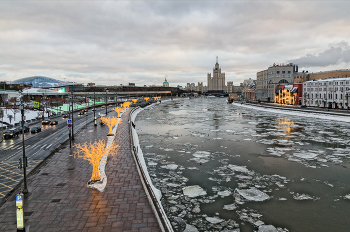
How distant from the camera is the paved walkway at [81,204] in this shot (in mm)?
9125

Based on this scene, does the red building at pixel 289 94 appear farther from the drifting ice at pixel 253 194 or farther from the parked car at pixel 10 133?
the parked car at pixel 10 133

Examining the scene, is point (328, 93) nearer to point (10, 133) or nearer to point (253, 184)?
point (253, 184)

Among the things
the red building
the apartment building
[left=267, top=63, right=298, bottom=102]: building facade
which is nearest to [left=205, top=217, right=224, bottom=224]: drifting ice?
the red building

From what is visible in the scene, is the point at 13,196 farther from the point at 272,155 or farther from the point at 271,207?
the point at 272,155

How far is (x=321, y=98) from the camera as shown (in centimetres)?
7319

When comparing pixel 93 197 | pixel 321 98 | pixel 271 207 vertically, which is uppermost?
pixel 321 98

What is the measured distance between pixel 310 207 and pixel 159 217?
8.45 metres

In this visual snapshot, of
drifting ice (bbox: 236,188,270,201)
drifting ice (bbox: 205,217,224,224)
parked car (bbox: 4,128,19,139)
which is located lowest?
drifting ice (bbox: 205,217,224,224)

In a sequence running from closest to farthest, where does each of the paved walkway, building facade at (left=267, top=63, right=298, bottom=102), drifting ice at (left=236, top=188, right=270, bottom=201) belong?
the paved walkway, drifting ice at (left=236, top=188, right=270, bottom=201), building facade at (left=267, top=63, right=298, bottom=102)

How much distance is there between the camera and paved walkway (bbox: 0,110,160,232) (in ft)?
29.9

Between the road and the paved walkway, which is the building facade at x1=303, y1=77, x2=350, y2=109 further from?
the road

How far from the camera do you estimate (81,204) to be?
35.4ft

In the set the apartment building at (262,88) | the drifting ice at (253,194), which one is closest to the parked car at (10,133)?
the drifting ice at (253,194)

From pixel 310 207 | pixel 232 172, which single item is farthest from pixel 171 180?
pixel 310 207
